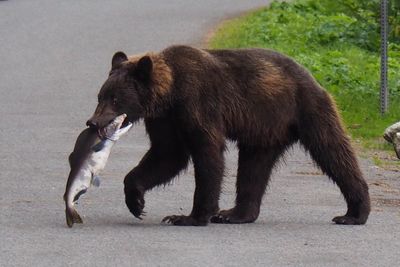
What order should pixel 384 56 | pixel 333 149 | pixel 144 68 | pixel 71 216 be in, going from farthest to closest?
pixel 384 56 → pixel 333 149 → pixel 144 68 → pixel 71 216

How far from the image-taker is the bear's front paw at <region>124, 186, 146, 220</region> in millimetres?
9523

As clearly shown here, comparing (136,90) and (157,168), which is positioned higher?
(136,90)

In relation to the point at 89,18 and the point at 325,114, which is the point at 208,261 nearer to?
the point at 325,114

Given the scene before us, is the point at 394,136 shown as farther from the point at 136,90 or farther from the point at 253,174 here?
the point at 136,90

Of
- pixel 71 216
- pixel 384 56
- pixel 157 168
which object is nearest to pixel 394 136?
pixel 384 56

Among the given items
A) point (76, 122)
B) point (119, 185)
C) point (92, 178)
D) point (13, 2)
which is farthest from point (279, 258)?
point (13, 2)

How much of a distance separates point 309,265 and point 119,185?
365 cm

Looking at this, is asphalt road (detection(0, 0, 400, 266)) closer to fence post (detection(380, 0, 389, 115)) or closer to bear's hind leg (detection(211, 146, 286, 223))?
bear's hind leg (detection(211, 146, 286, 223))

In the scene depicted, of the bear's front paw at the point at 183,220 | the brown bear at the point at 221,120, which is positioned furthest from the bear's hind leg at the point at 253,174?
the bear's front paw at the point at 183,220

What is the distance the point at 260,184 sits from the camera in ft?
32.9

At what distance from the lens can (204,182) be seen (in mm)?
9453

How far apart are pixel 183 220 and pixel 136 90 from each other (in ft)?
3.18

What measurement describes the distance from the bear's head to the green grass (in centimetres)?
536

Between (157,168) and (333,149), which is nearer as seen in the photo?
(157,168)
